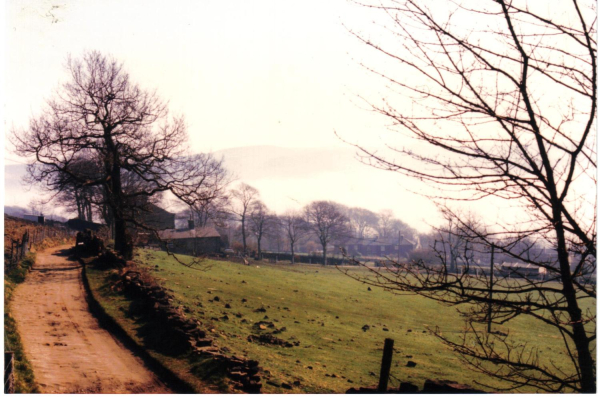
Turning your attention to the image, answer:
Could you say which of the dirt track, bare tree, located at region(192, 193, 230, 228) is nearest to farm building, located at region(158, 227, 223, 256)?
bare tree, located at region(192, 193, 230, 228)

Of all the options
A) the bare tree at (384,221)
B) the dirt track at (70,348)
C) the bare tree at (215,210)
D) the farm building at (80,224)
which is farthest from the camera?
the bare tree at (384,221)

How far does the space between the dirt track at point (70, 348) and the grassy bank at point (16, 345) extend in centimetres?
21

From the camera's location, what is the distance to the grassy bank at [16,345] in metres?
9.42

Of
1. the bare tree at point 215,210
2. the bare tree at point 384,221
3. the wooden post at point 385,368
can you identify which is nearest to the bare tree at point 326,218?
the bare tree at point 384,221

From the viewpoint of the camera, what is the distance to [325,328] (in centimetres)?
2230

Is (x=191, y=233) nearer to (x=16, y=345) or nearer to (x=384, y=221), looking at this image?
(x=16, y=345)

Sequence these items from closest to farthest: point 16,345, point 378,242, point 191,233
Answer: point 16,345, point 191,233, point 378,242

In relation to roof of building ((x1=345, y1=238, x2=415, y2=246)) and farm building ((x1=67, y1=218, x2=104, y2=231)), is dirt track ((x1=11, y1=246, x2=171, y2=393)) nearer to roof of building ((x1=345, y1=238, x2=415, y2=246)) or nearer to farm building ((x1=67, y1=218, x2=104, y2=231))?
farm building ((x1=67, y1=218, x2=104, y2=231))

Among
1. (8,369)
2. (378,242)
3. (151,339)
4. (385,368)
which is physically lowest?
(378,242)

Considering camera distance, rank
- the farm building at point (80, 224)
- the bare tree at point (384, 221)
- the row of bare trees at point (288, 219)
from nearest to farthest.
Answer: the farm building at point (80, 224) < the row of bare trees at point (288, 219) < the bare tree at point (384, 221)

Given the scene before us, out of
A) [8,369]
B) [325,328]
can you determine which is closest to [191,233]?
[325,328]

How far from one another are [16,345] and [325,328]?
45.3 feet

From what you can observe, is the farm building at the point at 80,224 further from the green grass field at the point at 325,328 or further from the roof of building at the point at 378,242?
the roof of building at the point at 378,242

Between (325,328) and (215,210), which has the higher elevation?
(215,210)
